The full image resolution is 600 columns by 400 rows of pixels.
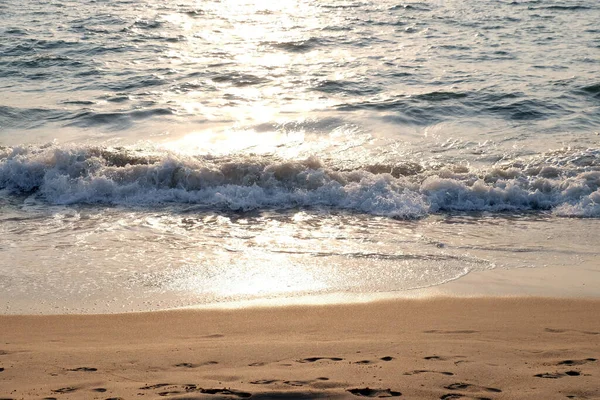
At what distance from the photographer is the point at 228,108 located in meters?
12.2

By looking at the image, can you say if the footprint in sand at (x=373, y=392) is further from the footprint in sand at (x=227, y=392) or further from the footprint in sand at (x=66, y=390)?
the footprint in sand at (x=66, y=390)

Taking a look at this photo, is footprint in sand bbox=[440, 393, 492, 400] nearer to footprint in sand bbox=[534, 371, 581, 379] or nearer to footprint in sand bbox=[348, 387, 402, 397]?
footprint in sand bbox=[348, 387, 402, 397]

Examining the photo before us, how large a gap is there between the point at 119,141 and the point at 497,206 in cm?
553

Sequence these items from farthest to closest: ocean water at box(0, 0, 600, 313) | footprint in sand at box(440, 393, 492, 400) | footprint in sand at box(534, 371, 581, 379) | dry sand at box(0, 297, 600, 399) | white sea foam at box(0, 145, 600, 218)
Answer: white sea foam at box(0, 145, 600, 218), ocean water at box(0, 0, 600, 313), footprint in sand at box(534, 371, 581, 379), dry sand at box(0, 297, 600, 399), footprint in sand at box(440, 393, 492, 400)

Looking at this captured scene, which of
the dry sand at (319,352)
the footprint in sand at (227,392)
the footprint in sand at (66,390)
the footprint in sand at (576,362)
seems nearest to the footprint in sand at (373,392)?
the dry sand at (319,352)

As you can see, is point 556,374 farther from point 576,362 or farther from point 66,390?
point 66,390

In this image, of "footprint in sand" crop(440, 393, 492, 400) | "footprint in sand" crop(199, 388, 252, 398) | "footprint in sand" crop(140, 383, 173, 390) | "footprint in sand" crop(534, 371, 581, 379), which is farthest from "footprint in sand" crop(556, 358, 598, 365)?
"footprint in sand" crop(140, 383, 173, 390)

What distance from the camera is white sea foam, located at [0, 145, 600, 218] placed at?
834cm

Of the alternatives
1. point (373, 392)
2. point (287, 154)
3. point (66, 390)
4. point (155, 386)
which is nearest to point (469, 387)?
point (373, 392)

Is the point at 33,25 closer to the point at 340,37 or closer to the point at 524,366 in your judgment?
the point at 340,37

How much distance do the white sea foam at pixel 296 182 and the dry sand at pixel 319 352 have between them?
307cm

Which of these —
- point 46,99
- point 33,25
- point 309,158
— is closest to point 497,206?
point 309,158

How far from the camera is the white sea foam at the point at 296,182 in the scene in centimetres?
834

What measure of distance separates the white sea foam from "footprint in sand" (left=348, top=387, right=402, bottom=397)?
14.3 ft
